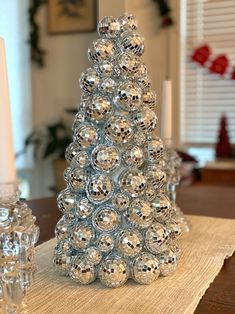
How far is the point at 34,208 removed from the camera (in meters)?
1.35

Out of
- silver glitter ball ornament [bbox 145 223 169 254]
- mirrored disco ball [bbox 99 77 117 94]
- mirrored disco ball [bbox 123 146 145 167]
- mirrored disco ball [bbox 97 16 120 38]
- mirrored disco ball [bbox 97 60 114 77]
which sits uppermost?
mirrored disco ball [bbox 97 16 120 38]

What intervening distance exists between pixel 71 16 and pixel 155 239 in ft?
8.60

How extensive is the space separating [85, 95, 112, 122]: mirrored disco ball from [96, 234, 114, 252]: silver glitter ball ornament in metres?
0.21

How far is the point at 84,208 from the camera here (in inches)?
29.1

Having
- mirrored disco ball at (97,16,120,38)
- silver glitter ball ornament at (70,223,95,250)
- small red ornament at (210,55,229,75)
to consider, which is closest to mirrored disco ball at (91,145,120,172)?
silver glitter ball ornament at (70,223,95,250)

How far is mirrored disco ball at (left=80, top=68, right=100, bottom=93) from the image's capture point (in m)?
0.75

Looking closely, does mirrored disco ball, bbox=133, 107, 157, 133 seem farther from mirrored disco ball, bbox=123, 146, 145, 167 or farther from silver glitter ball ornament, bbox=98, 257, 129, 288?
silver glitter ball ornament, bbox=98, 257, 129, 288

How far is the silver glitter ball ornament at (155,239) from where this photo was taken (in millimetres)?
745

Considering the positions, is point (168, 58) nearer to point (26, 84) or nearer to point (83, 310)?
point (26, 84)

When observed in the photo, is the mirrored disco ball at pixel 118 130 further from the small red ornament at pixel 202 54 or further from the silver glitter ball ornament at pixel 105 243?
the small red ornament at pixel 202 54

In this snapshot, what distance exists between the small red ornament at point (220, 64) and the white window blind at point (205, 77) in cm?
5

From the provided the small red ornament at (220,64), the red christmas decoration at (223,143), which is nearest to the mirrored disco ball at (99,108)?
the red christmas decoration at (223,143)

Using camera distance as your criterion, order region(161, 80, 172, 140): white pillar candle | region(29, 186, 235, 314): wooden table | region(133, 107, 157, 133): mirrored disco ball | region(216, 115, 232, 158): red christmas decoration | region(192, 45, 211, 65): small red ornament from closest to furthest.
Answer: region(29, 186, 235, 314): wooden table, region(133, 107, 157, 133): mirrored disco ball, region(161, 80, 172, 140): white pillar candle, region(216, 115, 232, 158): red christmas decoration, region(192, 45, 211, 65): small red ornament

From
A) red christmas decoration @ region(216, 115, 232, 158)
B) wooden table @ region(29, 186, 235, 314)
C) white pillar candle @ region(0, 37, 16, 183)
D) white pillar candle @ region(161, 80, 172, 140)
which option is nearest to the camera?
white pillar candle @ region(0, 37, 16, 183)
